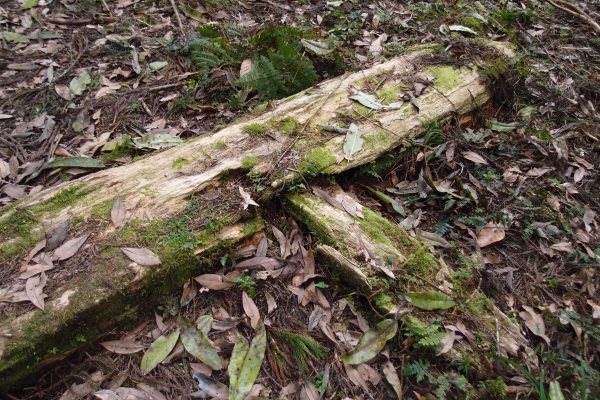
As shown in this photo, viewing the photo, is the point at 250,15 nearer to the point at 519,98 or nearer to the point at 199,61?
the point at 199,61

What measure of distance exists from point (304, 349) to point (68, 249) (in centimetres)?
144

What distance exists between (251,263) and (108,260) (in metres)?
0.81

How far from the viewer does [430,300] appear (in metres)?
2.28

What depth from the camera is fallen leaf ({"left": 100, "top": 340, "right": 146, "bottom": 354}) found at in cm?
226

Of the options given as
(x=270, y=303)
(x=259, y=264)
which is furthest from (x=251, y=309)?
(x=259, y=264)

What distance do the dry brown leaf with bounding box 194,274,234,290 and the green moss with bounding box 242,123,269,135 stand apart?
3.48ft

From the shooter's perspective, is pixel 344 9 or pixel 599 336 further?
pixel 344 9

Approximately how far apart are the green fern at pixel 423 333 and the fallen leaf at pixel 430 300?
0.30 feet

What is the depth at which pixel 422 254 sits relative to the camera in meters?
2.49

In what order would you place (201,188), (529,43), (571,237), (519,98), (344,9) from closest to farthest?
(201,188), (571,237), (519,98), (529,43), (344,9)

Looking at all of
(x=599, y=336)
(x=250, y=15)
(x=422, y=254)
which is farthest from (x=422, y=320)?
(x=250, y=15)

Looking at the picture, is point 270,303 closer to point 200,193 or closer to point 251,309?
point 251,309

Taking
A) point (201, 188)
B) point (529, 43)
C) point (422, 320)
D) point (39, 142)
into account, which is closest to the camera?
point (422, 320)

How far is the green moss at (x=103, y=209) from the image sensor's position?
248cm
